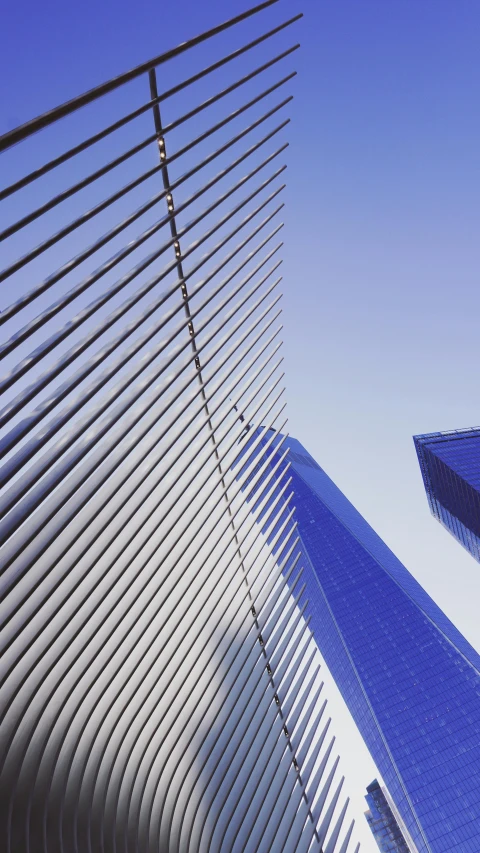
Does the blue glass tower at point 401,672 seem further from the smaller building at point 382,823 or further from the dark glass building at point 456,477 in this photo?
the smaller building at point 382,823

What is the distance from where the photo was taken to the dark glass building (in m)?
103

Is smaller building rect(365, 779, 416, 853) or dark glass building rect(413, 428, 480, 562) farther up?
dark glass building rect(413, 428, 480, 562)

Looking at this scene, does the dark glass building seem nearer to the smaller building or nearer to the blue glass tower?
the blue glass tower

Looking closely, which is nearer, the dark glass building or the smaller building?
the dark glass building

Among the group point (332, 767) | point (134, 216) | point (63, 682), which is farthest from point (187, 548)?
point (332, 767)

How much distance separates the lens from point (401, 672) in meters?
99.9

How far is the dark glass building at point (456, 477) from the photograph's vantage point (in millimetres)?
102938

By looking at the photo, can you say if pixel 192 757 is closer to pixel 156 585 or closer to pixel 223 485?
pixel 156 585

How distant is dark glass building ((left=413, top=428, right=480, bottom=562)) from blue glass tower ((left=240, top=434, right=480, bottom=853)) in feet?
52.3

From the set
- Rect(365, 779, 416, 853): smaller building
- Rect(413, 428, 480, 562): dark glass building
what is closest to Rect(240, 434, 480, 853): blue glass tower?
Rect(413, 428, 480, 562): dark glass building

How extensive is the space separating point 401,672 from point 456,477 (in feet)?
109

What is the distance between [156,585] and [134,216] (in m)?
4.34

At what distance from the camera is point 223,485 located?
378 inches

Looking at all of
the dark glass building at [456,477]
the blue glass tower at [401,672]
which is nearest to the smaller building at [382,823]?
the blue glass tower at [401,672]
